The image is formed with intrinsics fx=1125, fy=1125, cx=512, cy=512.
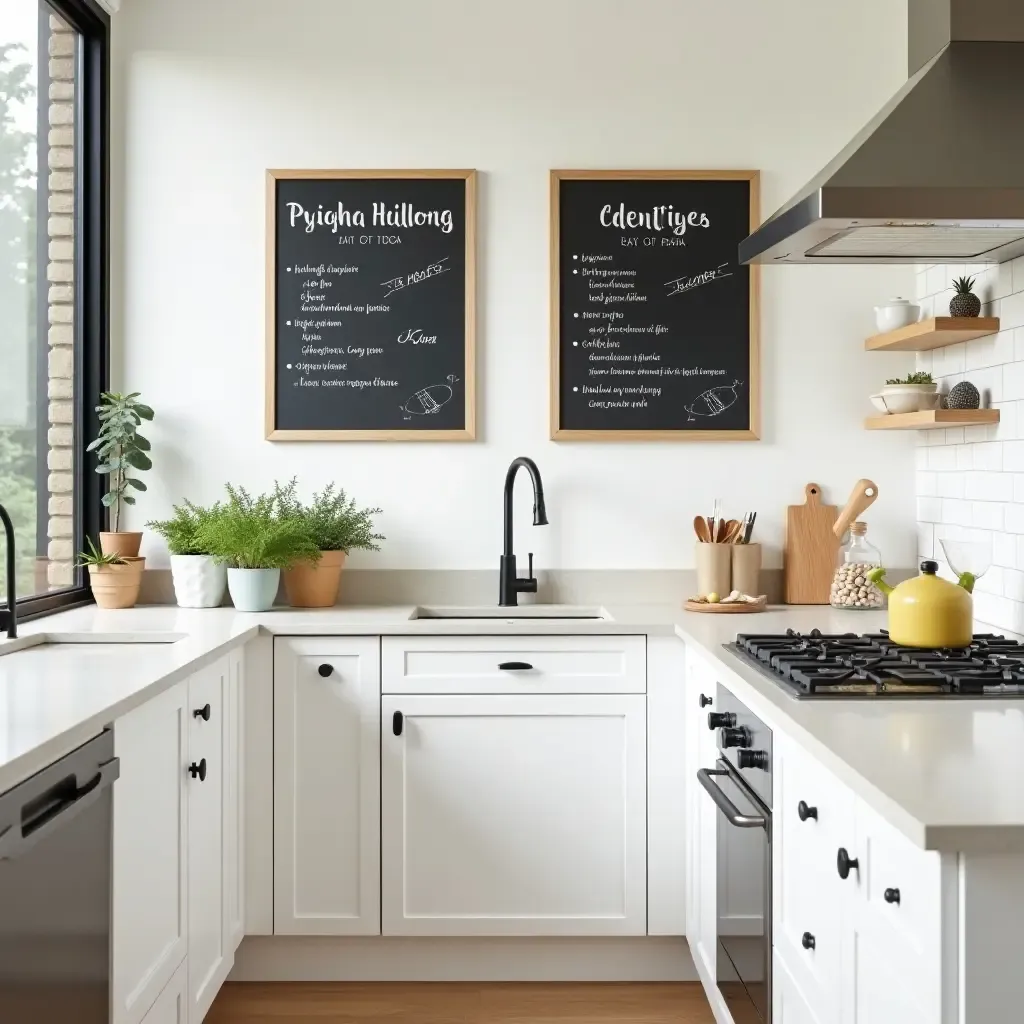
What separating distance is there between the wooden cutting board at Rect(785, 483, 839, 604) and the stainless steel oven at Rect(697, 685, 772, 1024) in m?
0.94

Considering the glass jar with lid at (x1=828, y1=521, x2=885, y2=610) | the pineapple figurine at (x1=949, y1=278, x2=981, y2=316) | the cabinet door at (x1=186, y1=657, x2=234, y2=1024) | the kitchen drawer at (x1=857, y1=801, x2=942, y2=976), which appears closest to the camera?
the kitchen drawer at (x1=857, y1=801, x2=942, y2=976)

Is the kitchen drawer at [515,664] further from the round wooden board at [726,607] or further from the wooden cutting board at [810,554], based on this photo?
the wooden cutting board at [810,554]

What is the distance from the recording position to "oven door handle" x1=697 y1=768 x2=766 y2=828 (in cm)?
196

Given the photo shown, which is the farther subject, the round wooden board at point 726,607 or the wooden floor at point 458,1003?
the round wooden board at point 726,607

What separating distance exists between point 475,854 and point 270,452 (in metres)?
1.30

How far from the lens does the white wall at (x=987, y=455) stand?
2.65 meters

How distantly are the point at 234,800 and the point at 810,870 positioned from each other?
147cm

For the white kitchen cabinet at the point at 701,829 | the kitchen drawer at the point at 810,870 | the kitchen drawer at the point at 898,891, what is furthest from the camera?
the white kitchen cabinet at the point at 701,829

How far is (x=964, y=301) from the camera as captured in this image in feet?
9.21

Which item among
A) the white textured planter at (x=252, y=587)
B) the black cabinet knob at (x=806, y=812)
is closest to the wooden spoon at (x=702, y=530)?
the white textured planter at (x=252, y=587)

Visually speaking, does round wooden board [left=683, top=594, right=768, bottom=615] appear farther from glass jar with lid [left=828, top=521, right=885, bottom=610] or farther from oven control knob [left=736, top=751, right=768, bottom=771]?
oven control knob [left=736, top=751, right=768, bottom=771]

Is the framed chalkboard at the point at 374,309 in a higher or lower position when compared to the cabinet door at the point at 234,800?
higher

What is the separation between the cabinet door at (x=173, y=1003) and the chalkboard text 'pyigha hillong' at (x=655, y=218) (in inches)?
88.2

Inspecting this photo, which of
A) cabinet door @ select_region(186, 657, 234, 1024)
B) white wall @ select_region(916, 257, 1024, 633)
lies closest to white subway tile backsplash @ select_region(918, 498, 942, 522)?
white wall @ select_region(916, 257, 1024, 633)
